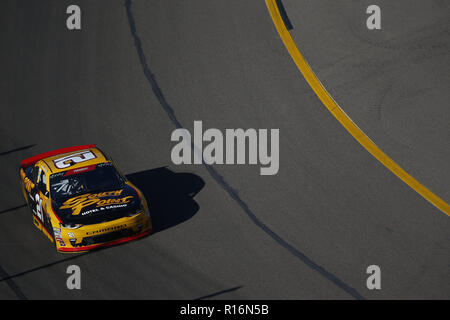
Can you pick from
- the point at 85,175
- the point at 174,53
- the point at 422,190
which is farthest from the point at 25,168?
the point at 422,190

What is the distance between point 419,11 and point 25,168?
39.8 feet

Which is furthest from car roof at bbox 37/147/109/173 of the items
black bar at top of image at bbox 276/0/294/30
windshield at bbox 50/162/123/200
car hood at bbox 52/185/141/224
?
black bar at top of image at bbox 276/0/294/30

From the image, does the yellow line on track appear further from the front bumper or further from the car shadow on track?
the front bumper

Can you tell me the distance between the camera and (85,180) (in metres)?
14.9

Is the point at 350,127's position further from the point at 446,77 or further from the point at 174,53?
the point at 174,53

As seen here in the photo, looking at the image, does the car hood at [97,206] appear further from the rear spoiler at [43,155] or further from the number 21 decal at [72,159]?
the rear spoiler at [43,155]

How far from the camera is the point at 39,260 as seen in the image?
13.9m

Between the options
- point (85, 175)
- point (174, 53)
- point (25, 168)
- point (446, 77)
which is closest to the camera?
point (85, 175)

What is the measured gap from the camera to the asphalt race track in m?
13.5

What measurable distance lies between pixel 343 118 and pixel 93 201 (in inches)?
277

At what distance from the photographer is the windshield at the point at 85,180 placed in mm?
14633

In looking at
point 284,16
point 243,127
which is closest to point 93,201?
point 243,127
